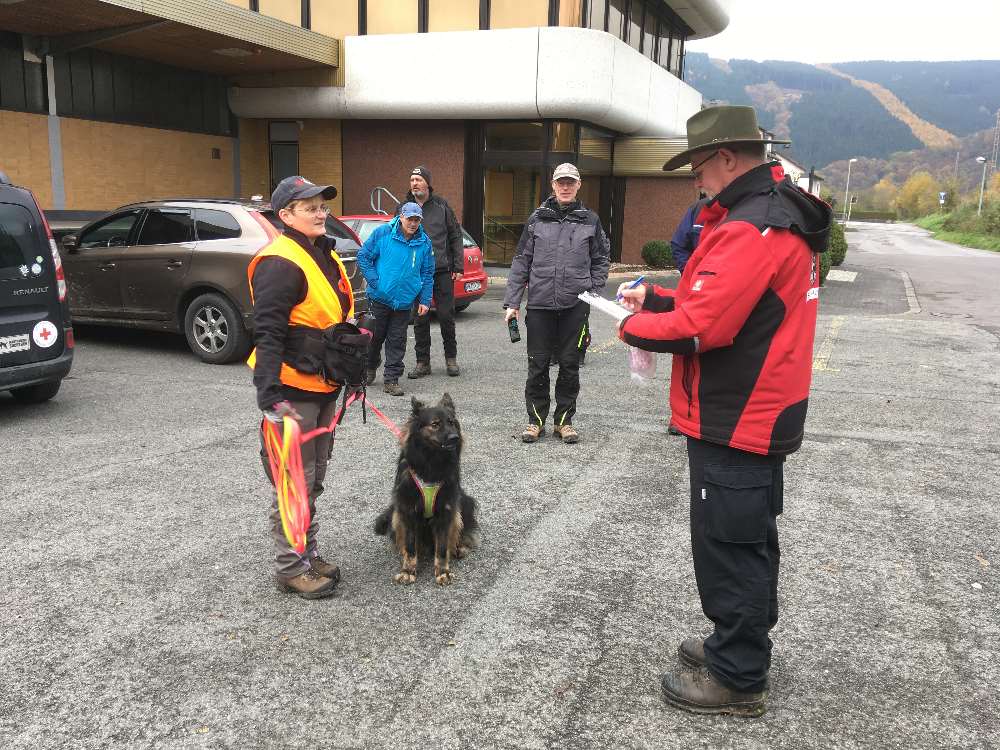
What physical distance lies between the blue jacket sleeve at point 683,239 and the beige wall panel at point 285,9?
17.1 meters

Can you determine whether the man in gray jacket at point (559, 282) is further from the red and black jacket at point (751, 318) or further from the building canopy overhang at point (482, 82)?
the building canopy overhang at point (482, 82)

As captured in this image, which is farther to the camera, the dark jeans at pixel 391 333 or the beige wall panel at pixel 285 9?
the beige wall panel at pixel 285 9

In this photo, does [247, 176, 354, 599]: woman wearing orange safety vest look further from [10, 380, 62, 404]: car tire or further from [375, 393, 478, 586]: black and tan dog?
[10, 380, 62, 404]: car tire

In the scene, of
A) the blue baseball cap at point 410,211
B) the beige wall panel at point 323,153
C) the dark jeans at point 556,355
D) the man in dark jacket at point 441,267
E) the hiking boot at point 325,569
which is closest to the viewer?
the hiking boot at point 325,569

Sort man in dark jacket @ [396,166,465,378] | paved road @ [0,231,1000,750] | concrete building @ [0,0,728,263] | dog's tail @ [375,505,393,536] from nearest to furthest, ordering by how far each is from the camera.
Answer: paved road @ [0,231,1000,750]
dog's tail @ [375,505,393,536]
man in dark jacket @ [396,166,465,378]
concrete building @ [0,0,728,263]

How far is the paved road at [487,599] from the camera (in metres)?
2.77

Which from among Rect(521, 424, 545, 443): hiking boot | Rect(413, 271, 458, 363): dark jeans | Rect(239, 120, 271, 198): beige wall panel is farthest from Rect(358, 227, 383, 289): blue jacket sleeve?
Rect(239, 120, 271, 198): beige wall panel

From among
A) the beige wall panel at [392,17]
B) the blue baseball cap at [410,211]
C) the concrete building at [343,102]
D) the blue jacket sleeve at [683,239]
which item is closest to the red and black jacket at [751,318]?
the blue jacket sleeve at [683,239]

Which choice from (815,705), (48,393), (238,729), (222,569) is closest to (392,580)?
(222,569)

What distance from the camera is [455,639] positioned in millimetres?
3305

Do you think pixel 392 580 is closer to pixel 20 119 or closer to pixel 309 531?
pixel 309 531

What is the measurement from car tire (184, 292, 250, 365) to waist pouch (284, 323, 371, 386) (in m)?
5.49

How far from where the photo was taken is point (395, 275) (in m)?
7.48

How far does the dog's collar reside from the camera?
12.0 ft
